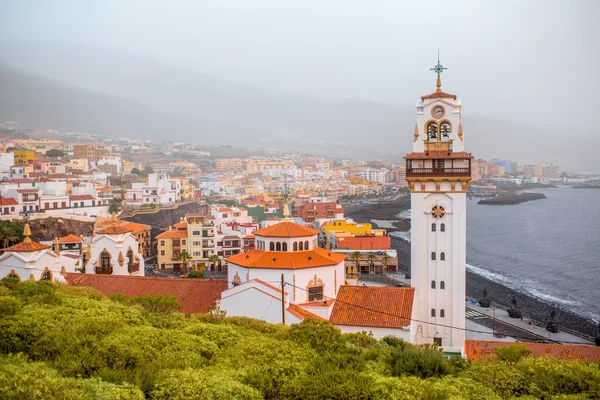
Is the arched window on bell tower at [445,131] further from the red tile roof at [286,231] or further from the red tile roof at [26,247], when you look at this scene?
the red tile roof at [26,247]

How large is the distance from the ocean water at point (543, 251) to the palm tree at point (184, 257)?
1100 inches

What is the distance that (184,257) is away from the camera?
50.3 metres

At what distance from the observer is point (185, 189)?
9531cm

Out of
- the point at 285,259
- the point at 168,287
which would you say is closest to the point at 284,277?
the point at 285,259

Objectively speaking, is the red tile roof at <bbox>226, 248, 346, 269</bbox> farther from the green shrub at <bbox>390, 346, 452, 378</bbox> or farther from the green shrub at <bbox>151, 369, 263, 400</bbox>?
the green shrub at <bbox>151, 369, 263, 400</bbox>

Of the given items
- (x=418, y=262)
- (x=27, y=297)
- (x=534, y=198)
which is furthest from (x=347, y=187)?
(x=27, y=297)

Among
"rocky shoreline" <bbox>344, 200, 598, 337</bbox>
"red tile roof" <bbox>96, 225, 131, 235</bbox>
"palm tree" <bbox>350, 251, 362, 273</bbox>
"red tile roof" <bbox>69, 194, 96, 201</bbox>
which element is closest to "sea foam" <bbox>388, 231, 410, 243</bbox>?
"rocky shoreline" <bbox>344, 200, 598, 337</bbox>

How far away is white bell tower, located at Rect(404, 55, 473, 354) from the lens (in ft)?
77.7

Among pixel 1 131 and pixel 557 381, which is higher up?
pixel 1 131

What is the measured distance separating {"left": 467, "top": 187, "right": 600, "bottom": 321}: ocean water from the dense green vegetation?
33.4 m

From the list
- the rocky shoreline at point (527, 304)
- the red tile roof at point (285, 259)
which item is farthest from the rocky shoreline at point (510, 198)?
the red tile roof at point (285, 259)

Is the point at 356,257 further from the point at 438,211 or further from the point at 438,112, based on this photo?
the point at 438,112

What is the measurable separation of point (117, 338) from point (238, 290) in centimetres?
972

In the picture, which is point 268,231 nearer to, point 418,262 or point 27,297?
point 418,262
